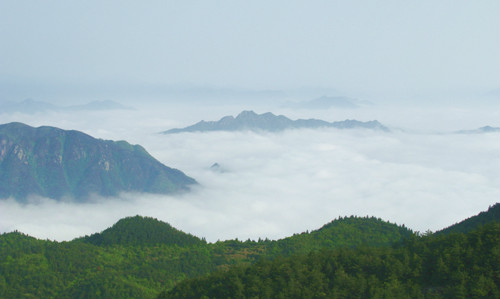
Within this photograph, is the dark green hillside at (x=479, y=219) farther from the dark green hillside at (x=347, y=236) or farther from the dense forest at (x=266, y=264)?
the dark green hillside at (x=347, y=236)

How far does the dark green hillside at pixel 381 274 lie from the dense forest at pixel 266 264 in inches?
5.3

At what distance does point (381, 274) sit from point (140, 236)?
101215mm

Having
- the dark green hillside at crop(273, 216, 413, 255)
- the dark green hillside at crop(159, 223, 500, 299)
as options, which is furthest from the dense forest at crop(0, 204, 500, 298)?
the dark green hillside at crop(273, 216, 413, 255)

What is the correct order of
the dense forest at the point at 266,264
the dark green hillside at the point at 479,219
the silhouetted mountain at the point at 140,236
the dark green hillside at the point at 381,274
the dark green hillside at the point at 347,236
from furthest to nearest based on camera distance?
the silhouetted mountain at the point at 140,236 < the dark green hillside at the point at 347,236 < the dark green hillside at the point at 479,219 < the dense forest at the point at 266,264 < the dark green hillside at the point at 381,274

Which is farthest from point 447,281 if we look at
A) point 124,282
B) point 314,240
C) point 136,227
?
point 136,227

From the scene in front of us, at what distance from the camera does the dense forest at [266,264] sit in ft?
170

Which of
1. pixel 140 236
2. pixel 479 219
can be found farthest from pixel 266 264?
pixel 140 236

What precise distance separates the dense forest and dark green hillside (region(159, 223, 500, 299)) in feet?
0.44

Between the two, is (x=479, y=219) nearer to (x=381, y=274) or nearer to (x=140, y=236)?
(x=381, y=274)

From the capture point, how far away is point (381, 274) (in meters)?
55.6

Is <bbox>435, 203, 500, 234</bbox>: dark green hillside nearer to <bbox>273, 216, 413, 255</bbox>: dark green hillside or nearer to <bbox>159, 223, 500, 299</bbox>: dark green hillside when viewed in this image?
<bbox>273, 216, 413, 255</bbox>: dark green hillside

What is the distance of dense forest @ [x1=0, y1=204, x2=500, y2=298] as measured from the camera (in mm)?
51875

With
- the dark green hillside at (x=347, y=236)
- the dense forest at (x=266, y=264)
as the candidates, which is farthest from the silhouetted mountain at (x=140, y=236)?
the dark green hillside at (x=347, y=236)

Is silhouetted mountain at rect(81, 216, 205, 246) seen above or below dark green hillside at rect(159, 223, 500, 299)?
above
